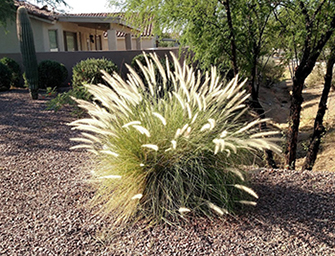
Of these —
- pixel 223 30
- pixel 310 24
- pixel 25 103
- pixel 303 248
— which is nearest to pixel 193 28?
pixel 223 30

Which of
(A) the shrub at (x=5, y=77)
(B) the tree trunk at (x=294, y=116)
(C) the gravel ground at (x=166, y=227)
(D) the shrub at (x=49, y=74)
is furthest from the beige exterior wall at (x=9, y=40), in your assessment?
(B) the tree trunk at (x=294, y=116)

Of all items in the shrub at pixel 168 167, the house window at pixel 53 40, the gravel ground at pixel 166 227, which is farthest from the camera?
the house window at pixel 53 40

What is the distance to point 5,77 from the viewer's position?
11320 millimetres

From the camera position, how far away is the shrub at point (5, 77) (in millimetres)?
11234

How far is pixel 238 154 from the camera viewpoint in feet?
11.9

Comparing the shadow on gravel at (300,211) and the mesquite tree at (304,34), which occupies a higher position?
the mesquite tree at (304,34)

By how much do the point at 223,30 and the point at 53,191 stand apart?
3.75m

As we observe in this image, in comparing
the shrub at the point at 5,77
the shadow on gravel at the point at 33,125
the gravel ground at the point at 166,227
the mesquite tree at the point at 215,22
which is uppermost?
the mesquite tree at the point at 215,22

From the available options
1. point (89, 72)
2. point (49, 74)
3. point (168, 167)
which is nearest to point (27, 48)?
point (49, 74)

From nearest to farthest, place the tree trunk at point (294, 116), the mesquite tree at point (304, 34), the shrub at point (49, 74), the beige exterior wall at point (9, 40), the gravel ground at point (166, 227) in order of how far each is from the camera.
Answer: the gravel ground at point (166, 227) < the mesquite tree at point (304, 34) < the tree trunk at point (294, 116) < the shrub at point (49, 74) < the beige exterior wall at point (9, 40)

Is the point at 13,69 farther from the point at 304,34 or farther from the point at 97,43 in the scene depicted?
the point at 97,43

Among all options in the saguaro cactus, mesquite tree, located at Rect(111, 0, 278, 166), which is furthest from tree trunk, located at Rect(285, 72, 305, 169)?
the saguaro cactus

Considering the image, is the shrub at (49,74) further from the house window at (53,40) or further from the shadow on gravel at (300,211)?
the shadow on gravel at (300,211)

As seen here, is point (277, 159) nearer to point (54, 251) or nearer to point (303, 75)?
point (303, 75)
